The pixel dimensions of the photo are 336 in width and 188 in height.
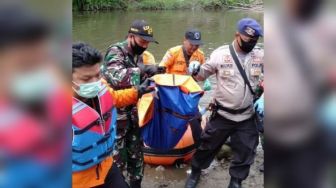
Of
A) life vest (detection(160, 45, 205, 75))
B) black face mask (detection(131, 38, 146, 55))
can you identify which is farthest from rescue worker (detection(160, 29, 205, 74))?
black face mask (detection(131, 38, 146, 55))

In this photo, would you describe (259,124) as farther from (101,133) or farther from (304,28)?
(304,28)

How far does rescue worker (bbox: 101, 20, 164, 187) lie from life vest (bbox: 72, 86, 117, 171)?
2.63ft

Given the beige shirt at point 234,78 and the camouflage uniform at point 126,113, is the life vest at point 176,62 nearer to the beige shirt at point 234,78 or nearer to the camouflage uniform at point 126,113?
the beige shirt at point 234,78

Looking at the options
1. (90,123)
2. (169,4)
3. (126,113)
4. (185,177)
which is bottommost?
(185,177)

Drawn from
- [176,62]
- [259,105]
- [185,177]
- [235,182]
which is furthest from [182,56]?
[259,105]

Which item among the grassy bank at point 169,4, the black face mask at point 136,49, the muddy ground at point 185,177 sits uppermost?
the grassy bank at point 169,4

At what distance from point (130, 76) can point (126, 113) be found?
1.42 ft

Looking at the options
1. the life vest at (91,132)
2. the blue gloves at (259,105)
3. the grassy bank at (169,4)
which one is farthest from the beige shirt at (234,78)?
the grassy bank at (169,4)

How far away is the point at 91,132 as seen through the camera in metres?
2.48

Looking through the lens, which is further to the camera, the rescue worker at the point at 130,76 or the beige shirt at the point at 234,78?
the beige shirt at the point at 234,78

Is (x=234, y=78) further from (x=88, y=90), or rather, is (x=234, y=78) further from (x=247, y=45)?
(x=88, y=90)

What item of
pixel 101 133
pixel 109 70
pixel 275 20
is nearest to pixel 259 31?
pixel 109 70

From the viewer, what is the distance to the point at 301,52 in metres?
0.75

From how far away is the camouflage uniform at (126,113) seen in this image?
11.5ft
